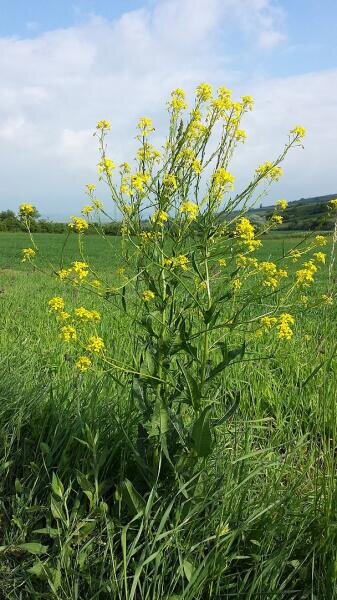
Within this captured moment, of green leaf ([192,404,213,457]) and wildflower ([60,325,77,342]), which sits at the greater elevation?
wildflower ([60,325,77,342])

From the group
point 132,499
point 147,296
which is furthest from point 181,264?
point 132,499

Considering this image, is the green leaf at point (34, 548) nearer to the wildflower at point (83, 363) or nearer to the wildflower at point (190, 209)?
the wildflower at point (83, 363)

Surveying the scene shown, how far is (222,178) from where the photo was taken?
7.10 ft

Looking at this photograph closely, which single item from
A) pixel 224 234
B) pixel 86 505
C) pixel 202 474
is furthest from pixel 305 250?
pixel 86 505

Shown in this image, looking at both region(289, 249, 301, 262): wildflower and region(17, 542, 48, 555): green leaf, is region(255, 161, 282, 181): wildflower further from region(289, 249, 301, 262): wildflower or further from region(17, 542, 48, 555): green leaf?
region(17, 542, 48, 555): green leaf

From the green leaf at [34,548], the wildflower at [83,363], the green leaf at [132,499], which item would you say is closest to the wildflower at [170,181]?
the wildflower at [83,363]

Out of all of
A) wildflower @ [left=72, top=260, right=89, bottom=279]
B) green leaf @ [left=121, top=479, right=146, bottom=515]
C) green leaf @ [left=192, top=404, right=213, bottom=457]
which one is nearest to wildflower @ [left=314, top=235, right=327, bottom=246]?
green leaf @ [left=192, top=404, right=213, bottom=457]

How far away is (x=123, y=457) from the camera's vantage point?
8.05ft

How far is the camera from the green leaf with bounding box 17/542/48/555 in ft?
7.03

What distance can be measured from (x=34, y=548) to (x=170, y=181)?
150 centimetres

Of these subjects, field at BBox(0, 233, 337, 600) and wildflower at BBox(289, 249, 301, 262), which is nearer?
field at BBox(0, 233, 337, 600)

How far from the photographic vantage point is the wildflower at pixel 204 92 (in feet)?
7.63

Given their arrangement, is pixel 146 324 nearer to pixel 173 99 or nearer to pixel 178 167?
pixel 178 167

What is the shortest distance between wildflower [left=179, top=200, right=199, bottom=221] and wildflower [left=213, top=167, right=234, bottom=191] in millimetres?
132
